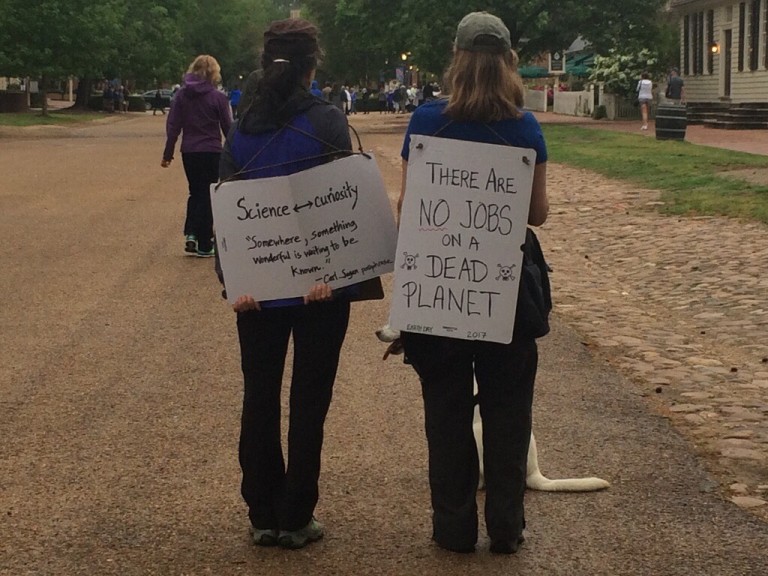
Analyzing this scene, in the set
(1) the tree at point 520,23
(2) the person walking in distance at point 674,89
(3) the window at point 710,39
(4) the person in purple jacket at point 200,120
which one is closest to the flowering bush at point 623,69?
(1) the tree at point 520,23

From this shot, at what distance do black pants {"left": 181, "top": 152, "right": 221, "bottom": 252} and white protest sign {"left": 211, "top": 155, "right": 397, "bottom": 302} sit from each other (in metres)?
6.78

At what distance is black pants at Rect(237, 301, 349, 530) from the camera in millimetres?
4391

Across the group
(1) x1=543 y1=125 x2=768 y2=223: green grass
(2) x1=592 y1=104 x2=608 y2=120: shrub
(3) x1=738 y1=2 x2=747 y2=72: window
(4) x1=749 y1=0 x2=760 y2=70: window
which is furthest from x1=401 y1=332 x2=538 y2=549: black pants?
(2) x1=592 y1=104 x2=608 y2=120: shrub

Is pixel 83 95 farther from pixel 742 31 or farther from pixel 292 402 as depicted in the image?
pixel 292 402

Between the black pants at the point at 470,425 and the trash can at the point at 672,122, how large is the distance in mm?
25660

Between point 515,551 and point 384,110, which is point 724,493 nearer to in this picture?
point 515,551

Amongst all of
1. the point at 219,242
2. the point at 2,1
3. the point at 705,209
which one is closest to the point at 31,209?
the point at 705,209

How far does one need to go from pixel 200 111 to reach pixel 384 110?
6872 centimetres

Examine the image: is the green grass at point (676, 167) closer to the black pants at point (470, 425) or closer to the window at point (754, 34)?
the window at point (754, 34)

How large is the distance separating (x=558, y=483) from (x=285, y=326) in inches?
55.3

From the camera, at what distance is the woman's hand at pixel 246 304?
4.33m

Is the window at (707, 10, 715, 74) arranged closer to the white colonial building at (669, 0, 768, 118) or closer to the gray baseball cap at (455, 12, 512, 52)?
the white colonial building at (669, 0, 768, 118)

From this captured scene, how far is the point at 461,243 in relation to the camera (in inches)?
169

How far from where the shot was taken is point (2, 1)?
1797 inches
